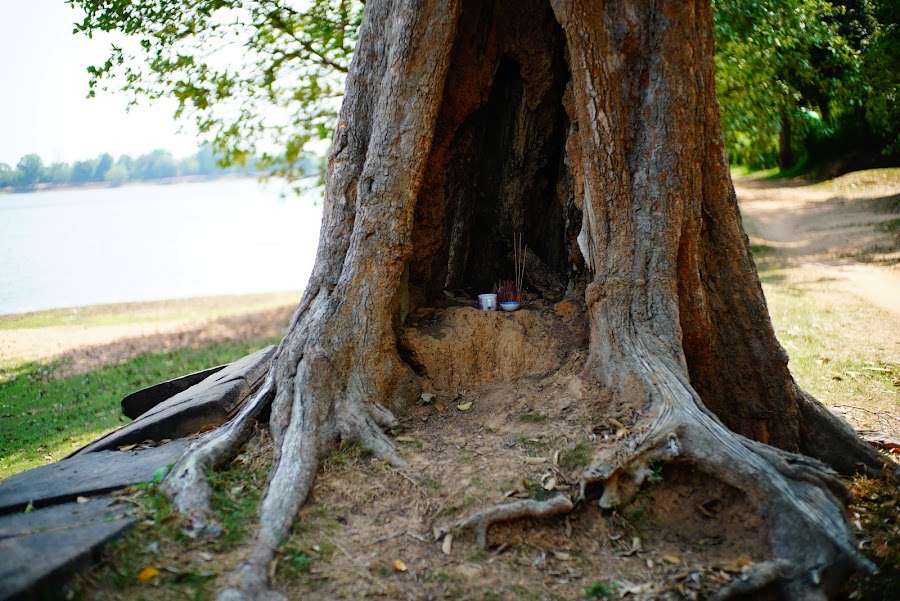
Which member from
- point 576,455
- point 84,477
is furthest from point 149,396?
point 576,455

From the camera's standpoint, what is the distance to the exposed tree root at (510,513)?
375cm

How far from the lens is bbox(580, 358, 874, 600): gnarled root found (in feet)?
11.1

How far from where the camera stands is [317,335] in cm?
470

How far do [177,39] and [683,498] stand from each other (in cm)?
806

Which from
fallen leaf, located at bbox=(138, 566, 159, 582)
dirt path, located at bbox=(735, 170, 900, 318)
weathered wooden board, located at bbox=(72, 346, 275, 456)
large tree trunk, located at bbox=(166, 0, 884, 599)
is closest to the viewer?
fallen leaf, located at bbox=(138, 566, 159, 582)

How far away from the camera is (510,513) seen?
3768 millimetres

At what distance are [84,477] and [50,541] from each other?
1.19 metres

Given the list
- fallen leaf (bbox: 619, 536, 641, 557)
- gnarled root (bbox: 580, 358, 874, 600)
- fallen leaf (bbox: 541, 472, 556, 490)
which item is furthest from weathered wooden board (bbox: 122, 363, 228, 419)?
fallen leaf (bbox: 619, 536, 641, 557)

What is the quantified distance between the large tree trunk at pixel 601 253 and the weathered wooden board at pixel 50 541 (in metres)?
0.42

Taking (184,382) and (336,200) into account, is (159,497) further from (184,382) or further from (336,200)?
(184,382)

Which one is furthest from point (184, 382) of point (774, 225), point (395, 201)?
point (774, 225)

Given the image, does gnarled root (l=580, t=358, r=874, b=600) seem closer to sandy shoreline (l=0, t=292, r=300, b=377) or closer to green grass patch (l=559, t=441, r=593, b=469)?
green grass patch (l=559, t=441, r=593, b=469)

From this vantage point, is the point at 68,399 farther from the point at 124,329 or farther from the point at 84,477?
the point at 84,477

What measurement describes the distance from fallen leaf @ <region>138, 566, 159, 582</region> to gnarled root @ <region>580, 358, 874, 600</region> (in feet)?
7.13
